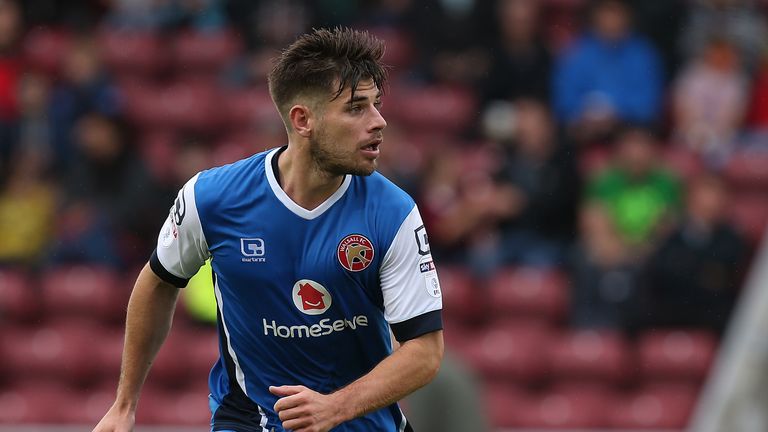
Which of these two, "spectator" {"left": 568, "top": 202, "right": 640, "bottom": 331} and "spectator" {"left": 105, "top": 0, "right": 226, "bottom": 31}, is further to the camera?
"spectator" {"left": 105, "top": 0, "right": 226, "bottom": 31}

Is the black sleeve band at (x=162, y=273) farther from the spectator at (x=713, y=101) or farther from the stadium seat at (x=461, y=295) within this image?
the spectator at (x=713, y=101)

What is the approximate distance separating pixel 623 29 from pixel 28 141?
5463 mm

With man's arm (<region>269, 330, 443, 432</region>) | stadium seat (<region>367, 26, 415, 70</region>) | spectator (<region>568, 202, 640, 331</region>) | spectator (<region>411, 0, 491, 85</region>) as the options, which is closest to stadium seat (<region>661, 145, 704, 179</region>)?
spectator (<region>568, 202, 640, 331</region>)

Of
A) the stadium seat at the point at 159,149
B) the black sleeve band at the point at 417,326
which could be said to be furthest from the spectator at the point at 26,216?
the black sleeve band at the point at 417,326

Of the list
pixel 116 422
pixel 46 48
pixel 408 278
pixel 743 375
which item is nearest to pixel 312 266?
pixel 408 278

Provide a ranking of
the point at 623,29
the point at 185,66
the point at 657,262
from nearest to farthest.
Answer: the point at 657,262 < the point at 623,29 < the point at 185,66

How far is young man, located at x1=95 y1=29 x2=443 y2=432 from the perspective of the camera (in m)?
5.05

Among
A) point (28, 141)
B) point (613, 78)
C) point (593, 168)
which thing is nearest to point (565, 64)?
point (613, 78)

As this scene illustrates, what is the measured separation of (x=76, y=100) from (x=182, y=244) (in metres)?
8.08

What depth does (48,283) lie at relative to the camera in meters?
12.7

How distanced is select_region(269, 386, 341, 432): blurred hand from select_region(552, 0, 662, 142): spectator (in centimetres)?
832

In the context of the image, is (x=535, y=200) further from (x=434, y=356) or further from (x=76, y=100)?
(x=434, y=356)

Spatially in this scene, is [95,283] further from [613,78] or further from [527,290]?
[613,78]

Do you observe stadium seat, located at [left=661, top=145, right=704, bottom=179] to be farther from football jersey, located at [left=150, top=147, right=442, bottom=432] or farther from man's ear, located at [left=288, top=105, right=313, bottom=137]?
man's ear, located at [left=288, top=105, right=313, bottom=137]
